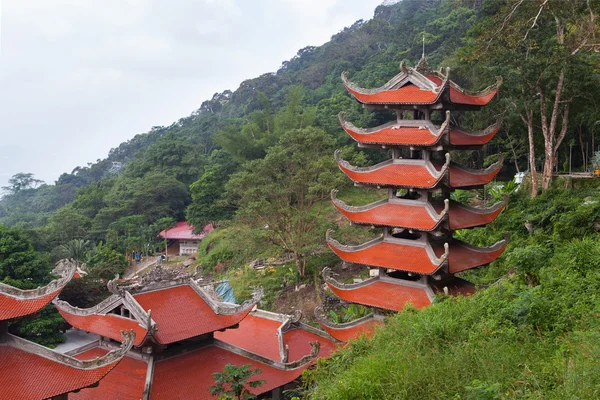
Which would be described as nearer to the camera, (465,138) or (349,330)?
(349,330)

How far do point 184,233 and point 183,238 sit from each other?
0.57m

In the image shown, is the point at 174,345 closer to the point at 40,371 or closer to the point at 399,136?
the point at 40,371

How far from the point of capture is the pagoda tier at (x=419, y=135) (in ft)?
46.9

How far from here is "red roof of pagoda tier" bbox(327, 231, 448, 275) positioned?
13.8m

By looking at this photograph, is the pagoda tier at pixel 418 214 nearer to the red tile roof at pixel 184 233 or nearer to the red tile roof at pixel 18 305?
the red tile roof at pixel 18 305

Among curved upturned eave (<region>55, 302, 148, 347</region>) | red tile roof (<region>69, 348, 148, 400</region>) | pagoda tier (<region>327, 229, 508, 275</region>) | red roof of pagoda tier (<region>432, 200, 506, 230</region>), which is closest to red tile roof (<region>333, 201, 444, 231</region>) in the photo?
red roof of pagoda tier (<region>432, 200, 506, 230</region>)

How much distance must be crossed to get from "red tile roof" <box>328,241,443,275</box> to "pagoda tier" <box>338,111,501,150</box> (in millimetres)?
2893

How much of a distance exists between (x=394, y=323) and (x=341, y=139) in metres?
31.5

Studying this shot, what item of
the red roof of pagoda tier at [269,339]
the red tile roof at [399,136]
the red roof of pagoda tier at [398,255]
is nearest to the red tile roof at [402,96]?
the red tile roof at [399,136]

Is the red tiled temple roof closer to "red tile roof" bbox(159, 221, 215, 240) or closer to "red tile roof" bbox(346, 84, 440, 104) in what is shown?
"red tile roof" bbox(346, 84, 440, 104)

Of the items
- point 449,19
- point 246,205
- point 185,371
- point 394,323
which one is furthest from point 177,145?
point 394,323

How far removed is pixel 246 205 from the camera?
2827cm

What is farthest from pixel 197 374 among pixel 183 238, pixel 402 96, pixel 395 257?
pixel 183 238

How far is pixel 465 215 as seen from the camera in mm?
14812
